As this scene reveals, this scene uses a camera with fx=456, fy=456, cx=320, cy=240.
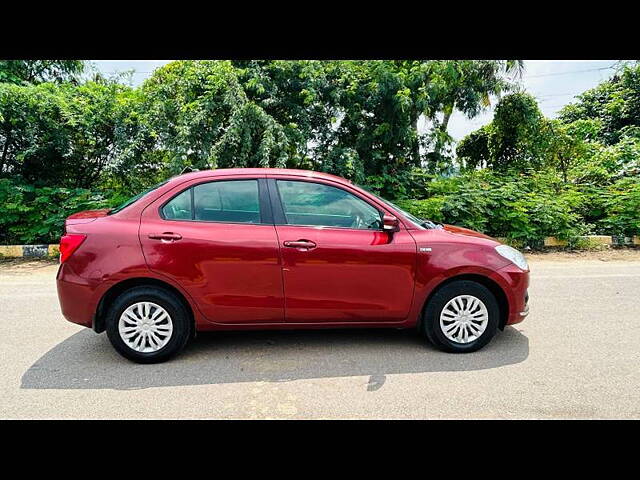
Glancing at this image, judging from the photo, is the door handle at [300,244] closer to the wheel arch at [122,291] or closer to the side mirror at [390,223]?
the side mirror at [390,223]

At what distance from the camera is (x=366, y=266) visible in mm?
3949

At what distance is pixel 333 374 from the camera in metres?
3.68

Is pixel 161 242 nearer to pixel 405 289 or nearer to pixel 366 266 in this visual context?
pixel 366 266

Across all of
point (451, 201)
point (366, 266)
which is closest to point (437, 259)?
point (366, 266)

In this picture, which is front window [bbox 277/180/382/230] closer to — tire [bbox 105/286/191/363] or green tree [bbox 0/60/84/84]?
tire [bbox 105/286/191/363]

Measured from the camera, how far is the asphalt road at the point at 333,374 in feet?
10.2

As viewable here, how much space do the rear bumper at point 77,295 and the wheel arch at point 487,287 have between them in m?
2.84

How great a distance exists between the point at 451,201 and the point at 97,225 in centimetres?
721

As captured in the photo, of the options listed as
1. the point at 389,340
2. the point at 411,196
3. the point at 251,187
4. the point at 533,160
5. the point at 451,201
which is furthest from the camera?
the point at 533,160

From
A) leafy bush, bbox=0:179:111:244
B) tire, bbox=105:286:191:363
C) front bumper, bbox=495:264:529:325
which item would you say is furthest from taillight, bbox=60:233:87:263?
leafy bush, bbox=0:179:111:244

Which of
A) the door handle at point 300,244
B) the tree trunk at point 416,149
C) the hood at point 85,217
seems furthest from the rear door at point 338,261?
the tree trunk at point 416,149

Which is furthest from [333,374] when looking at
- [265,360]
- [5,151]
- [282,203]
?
[5,151]

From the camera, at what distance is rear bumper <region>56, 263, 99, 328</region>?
3791 millimetres

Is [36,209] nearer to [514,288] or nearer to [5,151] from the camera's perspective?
[5,151]
